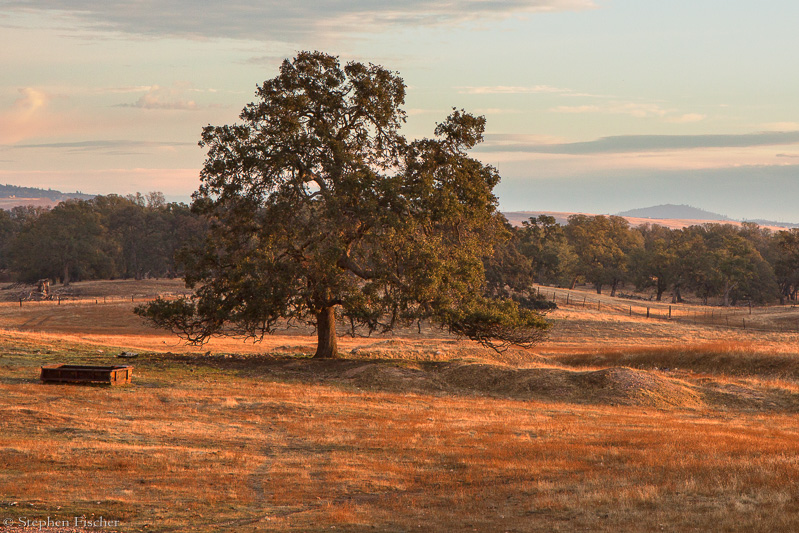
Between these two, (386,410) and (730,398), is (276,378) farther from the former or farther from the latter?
(730,398)

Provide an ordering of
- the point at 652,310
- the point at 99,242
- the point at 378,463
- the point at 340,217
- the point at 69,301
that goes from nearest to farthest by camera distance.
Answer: the point at 378,463 < the point at 340,217 < the point at 69,301 < the point at 652,310 < the point at 99,242

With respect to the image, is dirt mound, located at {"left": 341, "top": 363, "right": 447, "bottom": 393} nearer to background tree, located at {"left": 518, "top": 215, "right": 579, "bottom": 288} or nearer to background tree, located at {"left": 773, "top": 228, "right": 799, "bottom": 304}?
background tree, located at {"left": 518, "top": 215, "right": 579, "bottom": 288}

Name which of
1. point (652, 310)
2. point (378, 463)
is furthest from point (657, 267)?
point (378, 463)

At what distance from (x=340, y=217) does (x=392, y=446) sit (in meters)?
13.5

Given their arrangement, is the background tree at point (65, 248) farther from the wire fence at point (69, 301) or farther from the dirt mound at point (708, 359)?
the dirt mound at point (708, 359)

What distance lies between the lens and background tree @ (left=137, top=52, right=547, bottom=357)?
3086cm

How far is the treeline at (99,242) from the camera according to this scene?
117562 mm

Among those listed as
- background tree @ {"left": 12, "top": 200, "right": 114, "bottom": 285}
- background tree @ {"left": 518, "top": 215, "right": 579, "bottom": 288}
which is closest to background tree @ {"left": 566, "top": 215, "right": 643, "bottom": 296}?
background tree @ {"left": 518, "top": 215, "right": 579, "bottom": 288}

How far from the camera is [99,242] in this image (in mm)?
121188

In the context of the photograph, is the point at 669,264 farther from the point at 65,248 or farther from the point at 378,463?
the point at 378,463

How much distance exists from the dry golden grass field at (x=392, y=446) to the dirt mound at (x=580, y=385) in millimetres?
87

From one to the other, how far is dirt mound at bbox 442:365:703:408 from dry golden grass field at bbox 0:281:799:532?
3.4 inches

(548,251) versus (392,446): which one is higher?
(548,251)

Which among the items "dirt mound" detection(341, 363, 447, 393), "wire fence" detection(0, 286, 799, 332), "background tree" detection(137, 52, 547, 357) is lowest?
"dirt mound" detection(341, 363, 447, 393)
